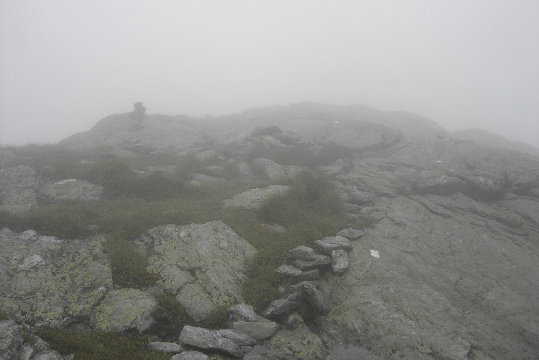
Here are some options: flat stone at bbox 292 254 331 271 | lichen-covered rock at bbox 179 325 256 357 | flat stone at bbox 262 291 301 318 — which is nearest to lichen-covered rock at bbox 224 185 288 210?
flat stone at bbox 292 254 331 271

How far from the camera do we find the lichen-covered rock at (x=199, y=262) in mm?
10266

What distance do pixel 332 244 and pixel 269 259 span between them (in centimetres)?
277

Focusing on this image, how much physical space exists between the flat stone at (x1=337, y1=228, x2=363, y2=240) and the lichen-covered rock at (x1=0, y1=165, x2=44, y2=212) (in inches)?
600

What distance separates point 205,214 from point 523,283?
1387 cm

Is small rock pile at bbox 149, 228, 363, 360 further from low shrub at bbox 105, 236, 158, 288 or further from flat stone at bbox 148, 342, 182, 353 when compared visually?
low shrub at bbox 105, 236, 158, 288

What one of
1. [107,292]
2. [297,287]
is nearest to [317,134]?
[297,287]

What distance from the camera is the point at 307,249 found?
476 inches

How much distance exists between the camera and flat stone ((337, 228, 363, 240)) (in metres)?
14.1

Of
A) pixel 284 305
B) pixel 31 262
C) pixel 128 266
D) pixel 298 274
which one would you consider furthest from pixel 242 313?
pixel 31 262

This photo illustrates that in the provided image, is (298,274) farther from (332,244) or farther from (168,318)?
(168,318)

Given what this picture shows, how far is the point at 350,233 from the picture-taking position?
14305 millimetres

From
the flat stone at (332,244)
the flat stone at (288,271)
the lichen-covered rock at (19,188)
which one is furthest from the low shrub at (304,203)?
the lichen-covered rock at (19,188)

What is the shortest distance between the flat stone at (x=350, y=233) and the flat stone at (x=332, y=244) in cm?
57

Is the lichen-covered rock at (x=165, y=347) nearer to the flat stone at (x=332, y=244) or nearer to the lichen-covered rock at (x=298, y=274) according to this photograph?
the lichen-covered rock at (x=298, y=274)
